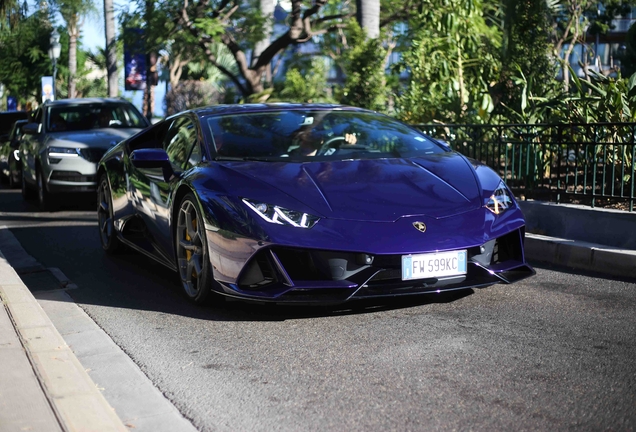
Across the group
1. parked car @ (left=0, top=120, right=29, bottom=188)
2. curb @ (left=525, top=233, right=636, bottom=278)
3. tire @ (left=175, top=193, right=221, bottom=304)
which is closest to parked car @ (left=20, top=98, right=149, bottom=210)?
parked car @ (left=0, top=120, right=29, bottom=188)

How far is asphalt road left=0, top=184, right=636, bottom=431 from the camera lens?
3.78 m

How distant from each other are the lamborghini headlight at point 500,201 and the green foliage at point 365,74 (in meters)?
10.4

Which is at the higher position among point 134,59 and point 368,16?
point 368,16

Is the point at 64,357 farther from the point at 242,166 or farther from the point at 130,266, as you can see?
the point at 130,266

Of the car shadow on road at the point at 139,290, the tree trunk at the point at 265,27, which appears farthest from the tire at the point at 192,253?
the tree trunk at the point at 265,27

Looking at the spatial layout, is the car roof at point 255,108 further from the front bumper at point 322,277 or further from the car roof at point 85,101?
the car roof at point 85,101

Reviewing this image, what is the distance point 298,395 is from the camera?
4086 mm

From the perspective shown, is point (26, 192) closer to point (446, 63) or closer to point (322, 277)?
point (446, 63)

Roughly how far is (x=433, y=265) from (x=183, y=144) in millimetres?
2316

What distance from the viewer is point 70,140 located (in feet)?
42.5

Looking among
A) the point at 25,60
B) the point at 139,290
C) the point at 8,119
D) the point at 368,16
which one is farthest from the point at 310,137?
the point at 25,60

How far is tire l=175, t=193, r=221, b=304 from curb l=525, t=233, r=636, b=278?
121 inches

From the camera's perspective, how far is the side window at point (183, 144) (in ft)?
20.9

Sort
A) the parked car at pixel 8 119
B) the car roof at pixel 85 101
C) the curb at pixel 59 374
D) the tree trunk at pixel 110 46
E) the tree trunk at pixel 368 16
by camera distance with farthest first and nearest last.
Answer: the tree trunk at pixel 110 46 → the parked car at pixel 8 119 → the tree trunk at pixel 368 16 → the car roof at pixel 85 101 → the curb at pixel 59 374
